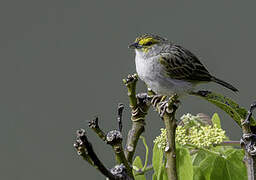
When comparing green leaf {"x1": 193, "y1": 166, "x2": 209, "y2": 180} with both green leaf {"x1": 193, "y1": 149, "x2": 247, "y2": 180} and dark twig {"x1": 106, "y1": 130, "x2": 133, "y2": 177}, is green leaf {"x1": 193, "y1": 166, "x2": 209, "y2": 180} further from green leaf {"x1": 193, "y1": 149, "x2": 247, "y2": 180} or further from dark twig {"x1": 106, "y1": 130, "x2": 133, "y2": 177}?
dark twig {"x1": 106, "y1": 130, "x2": 133, "y2": 177}

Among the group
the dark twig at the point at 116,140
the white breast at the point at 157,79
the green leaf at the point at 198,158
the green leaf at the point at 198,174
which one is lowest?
the green leaf at the point at 198,174

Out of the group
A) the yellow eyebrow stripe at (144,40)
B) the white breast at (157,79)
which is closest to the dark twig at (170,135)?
the white breast at (157,79)

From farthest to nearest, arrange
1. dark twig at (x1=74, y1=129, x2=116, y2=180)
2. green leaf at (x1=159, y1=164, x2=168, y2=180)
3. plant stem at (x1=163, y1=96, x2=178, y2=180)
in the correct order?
green leaf at (x1=159, y1=164, x2=168, y2=180), plant stem at (x1=163, y1=96, x2=178, y2=180), dark twig at (x1=74, y1=129, x2=116, y2=180)

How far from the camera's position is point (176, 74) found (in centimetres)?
129

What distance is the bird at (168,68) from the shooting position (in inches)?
48.8

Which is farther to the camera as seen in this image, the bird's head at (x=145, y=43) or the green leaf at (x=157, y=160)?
the bird's head at (x=145, y=43)

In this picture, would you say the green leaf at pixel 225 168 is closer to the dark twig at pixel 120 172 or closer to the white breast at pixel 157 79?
the dark twig at pixel 120 172

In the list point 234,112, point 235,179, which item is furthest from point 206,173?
point 234,112

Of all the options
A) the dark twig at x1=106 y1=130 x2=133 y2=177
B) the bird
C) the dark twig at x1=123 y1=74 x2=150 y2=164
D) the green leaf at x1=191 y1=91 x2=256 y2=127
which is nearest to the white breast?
the bird

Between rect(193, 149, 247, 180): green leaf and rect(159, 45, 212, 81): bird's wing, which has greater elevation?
rect(159, 45, 212, 81): bird's wing

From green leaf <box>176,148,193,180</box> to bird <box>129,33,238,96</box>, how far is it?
1.45ft

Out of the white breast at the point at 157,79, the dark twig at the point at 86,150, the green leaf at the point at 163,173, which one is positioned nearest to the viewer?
the dark twig at the point at 86,150

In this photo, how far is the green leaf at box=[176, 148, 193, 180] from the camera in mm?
692

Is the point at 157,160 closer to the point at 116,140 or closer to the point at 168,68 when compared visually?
the point at 116,140
